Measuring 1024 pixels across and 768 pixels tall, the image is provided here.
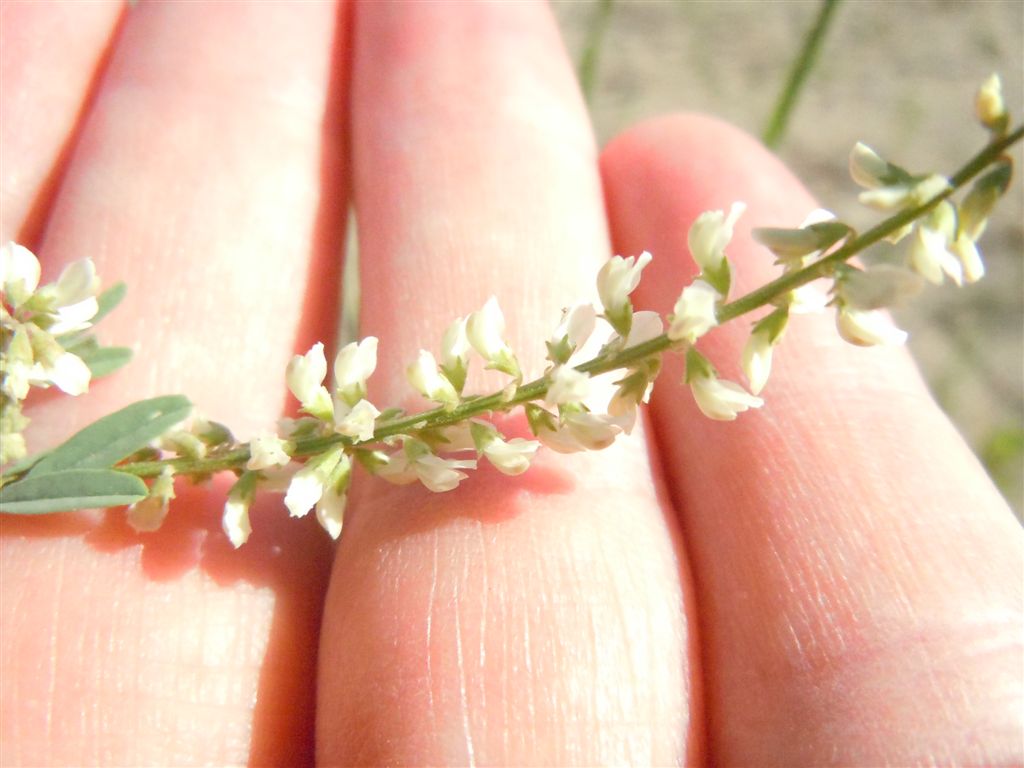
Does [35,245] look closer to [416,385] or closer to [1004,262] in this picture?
[416,385]

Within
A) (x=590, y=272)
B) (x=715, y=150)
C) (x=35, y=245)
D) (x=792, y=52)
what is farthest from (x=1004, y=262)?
(x=35, y=245)

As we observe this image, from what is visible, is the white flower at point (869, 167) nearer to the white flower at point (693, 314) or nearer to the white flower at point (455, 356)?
the white flower at point (693, 314)

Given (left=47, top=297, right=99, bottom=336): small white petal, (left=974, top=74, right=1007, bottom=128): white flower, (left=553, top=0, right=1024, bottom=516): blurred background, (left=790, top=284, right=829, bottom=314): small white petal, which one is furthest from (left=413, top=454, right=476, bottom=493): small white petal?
(left=553, top=0, right=1024, bottom=516): blurred background

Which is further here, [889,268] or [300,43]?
[300,43]

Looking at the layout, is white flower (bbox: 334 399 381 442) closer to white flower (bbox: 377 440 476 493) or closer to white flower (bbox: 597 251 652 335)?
white flower (bbox: 377 440 476 493)

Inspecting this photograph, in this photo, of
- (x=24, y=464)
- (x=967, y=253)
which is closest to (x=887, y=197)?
(x=967, y=253)

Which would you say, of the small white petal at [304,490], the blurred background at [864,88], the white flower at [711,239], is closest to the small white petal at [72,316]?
the small white petal at [304,490]

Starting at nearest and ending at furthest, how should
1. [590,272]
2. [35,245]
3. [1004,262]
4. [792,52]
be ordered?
1. [590,272]
2. [35,245]
3. [1004,262]
4. [792,52]
